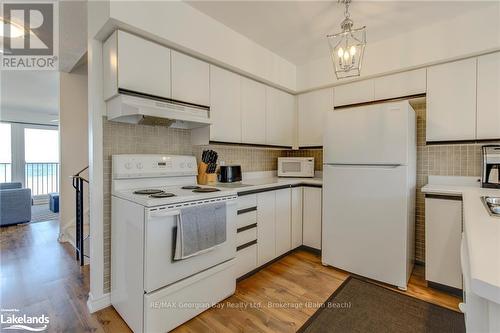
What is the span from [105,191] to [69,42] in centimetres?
199

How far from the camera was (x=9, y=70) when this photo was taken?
3.49 metres

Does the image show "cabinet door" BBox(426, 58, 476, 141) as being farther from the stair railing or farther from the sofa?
the sofa

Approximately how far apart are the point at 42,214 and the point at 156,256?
538 centimetres

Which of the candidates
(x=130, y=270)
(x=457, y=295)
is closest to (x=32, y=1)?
(x=130, y=270)

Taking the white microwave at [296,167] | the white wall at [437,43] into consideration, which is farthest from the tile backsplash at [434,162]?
the white microwave at [296,167]

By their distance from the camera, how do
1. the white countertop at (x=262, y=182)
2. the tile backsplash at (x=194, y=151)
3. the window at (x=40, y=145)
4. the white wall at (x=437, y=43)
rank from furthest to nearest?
1. the window at (x=40, y=145)
2. the white countertop at (x=262, y=182)
3. the white wall at (x=437, y=43)
4. the tile backsplash at (x=194, y=151)

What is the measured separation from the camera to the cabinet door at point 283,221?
2.70 metres

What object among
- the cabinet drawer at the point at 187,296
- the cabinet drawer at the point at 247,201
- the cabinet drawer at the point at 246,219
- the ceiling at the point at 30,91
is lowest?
the cabinet drawer at the point at 187,296

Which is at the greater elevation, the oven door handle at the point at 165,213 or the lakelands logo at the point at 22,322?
the oven door handle at the point at 165,213

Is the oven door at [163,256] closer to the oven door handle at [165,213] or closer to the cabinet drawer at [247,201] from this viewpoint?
the oven door handle at [165,213]

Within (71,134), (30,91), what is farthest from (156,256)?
(30,91)

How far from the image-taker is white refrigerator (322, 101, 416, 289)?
2156mm

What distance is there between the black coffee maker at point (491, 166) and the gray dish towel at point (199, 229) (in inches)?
95.7

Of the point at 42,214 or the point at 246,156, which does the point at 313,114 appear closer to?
the point at 246,156
